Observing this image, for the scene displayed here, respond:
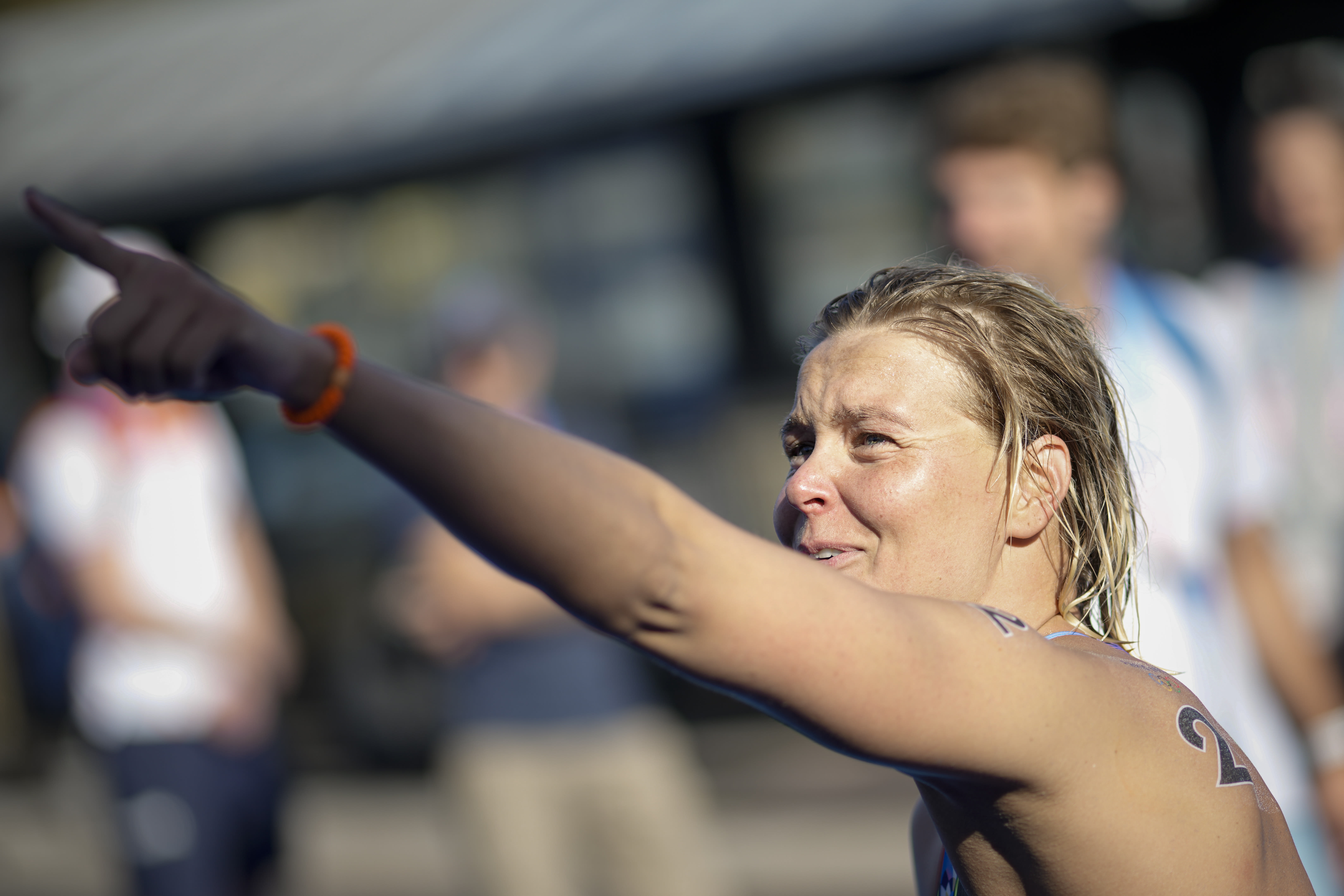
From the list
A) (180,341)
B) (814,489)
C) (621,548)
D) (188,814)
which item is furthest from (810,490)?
(188,814)

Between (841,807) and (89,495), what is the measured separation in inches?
183

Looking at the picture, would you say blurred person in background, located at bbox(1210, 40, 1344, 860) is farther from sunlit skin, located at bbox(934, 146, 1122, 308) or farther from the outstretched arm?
the outstretched arm

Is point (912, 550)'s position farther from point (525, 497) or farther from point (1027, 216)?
point (1027, 216)

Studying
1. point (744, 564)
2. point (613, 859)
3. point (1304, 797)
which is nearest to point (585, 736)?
point (613, 859)

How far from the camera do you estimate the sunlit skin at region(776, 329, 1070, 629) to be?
149 centimetres

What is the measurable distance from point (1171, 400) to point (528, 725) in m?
2.66

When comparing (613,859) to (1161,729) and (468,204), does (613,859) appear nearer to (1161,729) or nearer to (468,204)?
(1161,729)

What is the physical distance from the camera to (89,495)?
14.7 ft

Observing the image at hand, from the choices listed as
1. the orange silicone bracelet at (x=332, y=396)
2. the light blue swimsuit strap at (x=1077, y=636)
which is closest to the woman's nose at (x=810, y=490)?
the light blue swimsuit strap at (x=1077, y=636)

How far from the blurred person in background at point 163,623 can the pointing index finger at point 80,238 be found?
3243 mm

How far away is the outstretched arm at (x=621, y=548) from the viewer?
1.16m

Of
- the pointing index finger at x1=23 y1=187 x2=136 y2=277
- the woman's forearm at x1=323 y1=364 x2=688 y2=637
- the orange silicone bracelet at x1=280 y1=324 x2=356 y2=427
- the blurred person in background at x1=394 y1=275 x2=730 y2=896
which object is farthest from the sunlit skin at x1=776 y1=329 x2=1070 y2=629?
the blurred person in background at x1=394 y1=275 x2=730 y2=896

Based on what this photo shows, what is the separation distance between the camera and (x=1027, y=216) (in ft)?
9.35

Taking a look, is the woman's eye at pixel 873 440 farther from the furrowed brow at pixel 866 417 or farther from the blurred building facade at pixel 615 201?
the blurred building facade at pixel 615 201
